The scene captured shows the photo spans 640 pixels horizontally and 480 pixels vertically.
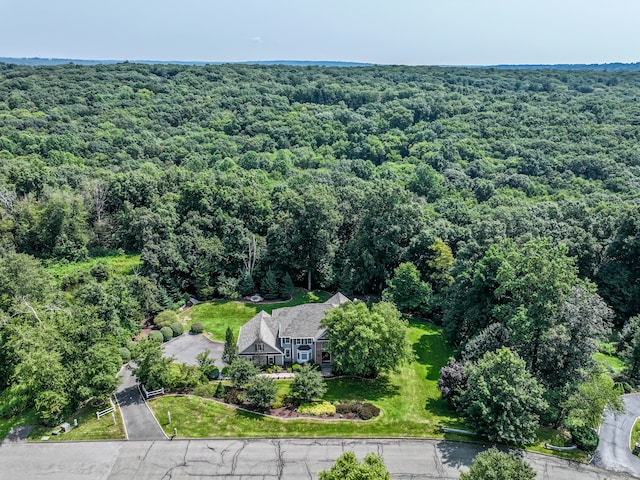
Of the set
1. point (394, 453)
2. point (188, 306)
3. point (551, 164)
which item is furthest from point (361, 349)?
point (551, 164)

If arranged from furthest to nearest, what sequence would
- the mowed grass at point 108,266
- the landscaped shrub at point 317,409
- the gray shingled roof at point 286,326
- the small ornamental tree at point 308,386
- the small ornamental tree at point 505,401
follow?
the mowed grass at point 108,266 < the gray shingled roof at point 286,326 < the small ornamental tree at point 308,386 < the landscaped shrub at point 317,409 < the small ornamental tree at point 505,401

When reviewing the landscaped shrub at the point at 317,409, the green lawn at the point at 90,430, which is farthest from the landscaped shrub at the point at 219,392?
the green lawn at the point at 90,430

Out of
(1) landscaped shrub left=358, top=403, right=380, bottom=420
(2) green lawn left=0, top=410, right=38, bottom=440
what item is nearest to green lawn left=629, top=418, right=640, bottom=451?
(1) landscaped shrub left=358, top=403, right=380, bottom=420

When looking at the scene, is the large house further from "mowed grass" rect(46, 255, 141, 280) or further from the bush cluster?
"mowed grass" rect(46, 255, 141, 280)

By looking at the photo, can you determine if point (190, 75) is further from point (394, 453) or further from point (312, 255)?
point (394, 453)

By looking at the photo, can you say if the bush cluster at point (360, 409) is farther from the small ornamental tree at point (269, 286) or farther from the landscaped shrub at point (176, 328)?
the small ornamental tree at point (269, 286)

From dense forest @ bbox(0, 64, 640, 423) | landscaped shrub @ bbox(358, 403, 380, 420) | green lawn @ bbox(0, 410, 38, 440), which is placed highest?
dense forest @ bbox(0, 64, 640, 423)
